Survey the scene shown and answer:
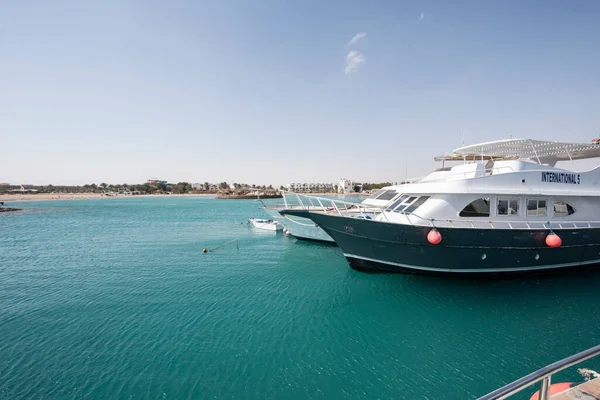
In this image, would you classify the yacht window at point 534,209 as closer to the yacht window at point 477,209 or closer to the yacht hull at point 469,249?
the yacht hull at point 469,249

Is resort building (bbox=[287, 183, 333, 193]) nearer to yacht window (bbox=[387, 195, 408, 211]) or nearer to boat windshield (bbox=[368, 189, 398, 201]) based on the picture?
boat windshield (bbox=[368, 189, 398, 201])

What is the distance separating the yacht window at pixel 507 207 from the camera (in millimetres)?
11173

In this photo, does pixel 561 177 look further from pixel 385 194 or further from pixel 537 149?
pixel 385 194

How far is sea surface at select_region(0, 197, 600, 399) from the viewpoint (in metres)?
6.11

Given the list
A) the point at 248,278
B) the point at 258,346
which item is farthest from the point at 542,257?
the point at 248,278

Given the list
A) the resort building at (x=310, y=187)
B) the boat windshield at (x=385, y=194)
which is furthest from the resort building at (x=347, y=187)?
the boat windshield at (x=385, y=194)

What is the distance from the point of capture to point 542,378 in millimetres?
2490

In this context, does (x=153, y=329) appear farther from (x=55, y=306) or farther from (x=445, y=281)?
(x=445, y=281)

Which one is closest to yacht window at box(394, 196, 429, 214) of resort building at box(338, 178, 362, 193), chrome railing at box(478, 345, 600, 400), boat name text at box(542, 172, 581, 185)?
boat name text at box(542, 172, 581, 185)

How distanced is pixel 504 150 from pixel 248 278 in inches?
577

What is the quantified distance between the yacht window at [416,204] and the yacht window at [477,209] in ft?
4.95

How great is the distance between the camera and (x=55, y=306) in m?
10.5

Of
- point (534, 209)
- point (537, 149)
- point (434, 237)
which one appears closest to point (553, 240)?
point (534, 209)

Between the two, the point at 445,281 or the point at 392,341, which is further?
the point at 445,281
